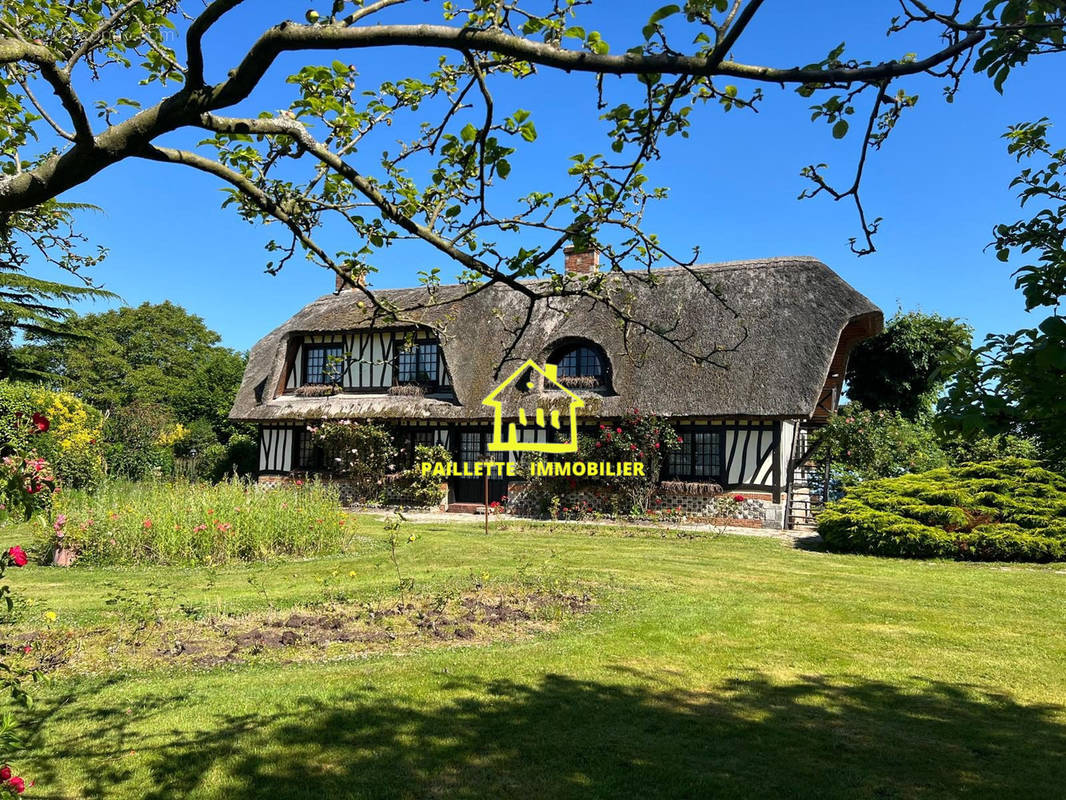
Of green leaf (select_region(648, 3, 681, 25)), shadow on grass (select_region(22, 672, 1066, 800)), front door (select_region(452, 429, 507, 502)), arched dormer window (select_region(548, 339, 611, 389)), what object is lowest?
shadow on grass (select_region(22, 672, 1066, 800))

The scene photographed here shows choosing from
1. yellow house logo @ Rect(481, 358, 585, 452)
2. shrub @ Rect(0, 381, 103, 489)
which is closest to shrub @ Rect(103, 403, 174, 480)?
shrub @ Rect(0, 381, 103, 489)

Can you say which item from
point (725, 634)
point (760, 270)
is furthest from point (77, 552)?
point (760, 270)

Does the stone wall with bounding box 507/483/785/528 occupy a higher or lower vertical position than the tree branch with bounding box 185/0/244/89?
lower

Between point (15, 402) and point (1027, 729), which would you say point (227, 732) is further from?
point (15, 402)


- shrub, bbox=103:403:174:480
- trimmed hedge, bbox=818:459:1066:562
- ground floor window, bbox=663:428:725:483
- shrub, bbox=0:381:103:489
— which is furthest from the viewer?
shrub, bbox=103:403:174:480

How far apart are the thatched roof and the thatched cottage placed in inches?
1.3

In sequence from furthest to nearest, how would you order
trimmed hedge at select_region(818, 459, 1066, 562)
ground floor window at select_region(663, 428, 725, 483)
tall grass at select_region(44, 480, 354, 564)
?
ground floor window at select_region(663, 428, 725, 483), trimmed hedge at select_region(818, 459, 1066, 562), tall grass at select_region(44, 480, 354, 564)

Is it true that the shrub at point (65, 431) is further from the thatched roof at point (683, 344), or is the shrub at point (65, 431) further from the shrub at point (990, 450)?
the shrub at point (990, 450)

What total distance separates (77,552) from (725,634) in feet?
28.3

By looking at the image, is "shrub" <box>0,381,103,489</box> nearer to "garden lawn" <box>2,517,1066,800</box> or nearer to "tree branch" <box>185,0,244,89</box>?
"garden lawn" <box>2,517,1066,800</box>

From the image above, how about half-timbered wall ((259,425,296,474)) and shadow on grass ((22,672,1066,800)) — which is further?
half-timbered wall ((259,425,296,474))

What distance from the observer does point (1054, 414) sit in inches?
121

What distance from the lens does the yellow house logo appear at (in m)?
17.0

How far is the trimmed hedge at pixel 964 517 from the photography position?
10969 mm
